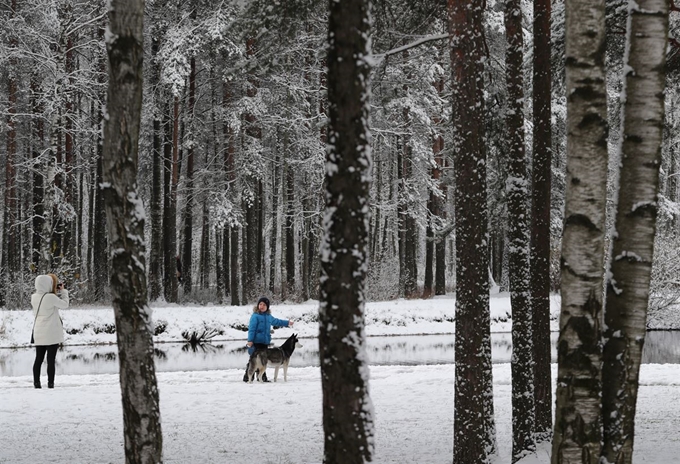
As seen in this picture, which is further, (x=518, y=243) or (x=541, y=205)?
(x=541, y=205)

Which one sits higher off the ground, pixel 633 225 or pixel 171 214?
pixel 171 214

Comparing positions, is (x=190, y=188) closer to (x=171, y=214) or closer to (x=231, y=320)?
(x=171, y=214)

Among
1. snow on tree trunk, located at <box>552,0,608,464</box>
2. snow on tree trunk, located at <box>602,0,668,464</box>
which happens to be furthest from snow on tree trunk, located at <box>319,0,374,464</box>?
snow on tree trunk, located at <box>602,0,668,464</box>

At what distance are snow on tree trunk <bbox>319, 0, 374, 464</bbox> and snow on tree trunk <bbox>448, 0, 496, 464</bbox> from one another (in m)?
3.32

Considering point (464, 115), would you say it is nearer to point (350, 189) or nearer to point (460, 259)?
point (460, 259)

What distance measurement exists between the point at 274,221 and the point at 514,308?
91.2 feet

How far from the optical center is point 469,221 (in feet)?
24.3

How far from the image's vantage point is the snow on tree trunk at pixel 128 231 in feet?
17.2

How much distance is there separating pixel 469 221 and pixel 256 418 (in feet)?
16.4

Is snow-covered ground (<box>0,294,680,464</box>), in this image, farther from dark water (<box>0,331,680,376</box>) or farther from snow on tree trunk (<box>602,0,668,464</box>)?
A: dark water (<box>0,331,680,376</box>)

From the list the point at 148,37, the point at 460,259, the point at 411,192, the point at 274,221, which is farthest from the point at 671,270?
the point at 460,259

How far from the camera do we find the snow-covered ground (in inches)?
340

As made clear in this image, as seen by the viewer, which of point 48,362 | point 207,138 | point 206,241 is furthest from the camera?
point 206,241

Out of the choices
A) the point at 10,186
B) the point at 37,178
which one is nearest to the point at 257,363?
the point at 37,178
